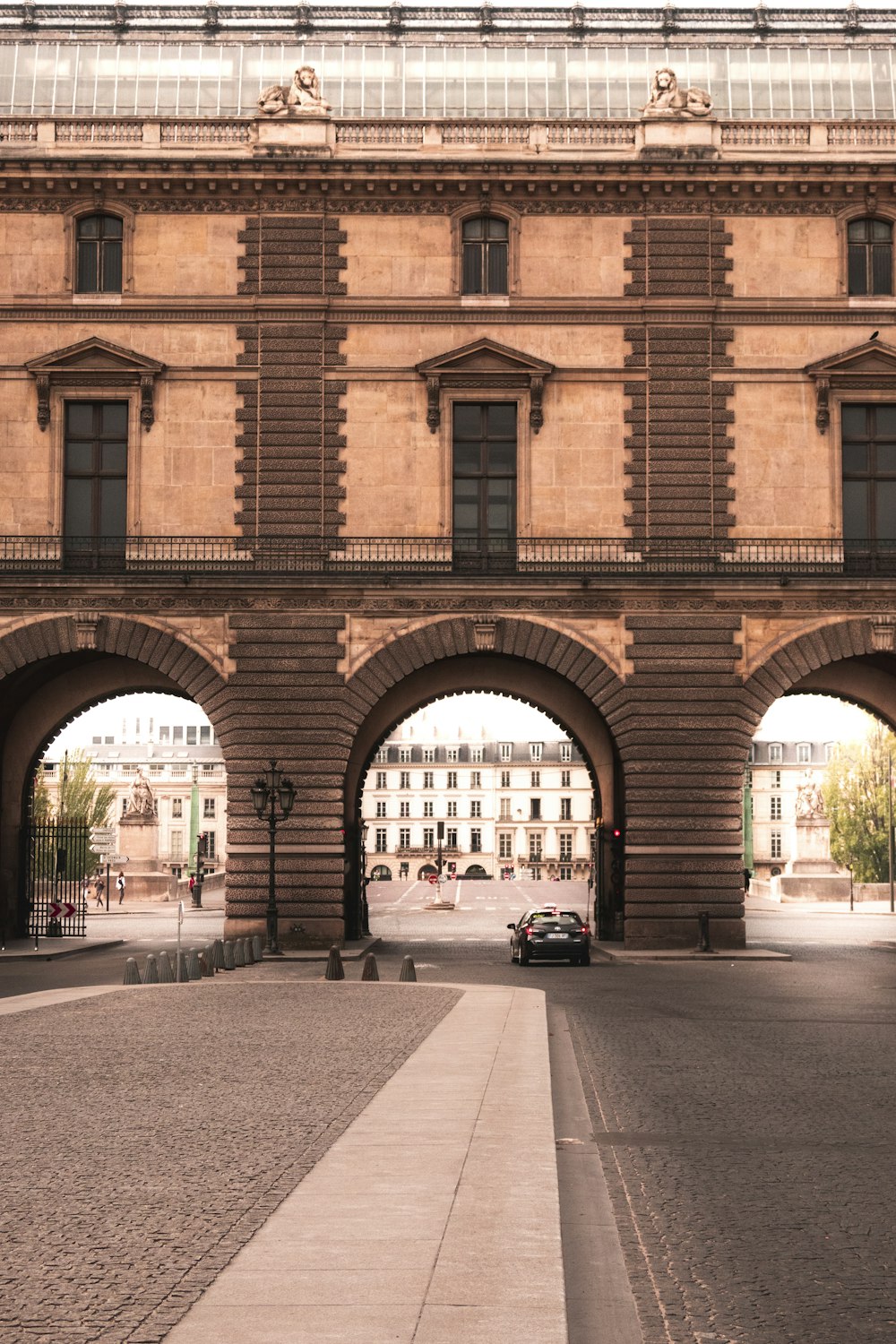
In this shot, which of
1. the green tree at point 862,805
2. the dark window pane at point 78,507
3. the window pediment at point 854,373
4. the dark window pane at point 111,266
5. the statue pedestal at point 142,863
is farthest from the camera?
the green tree at point 862,805

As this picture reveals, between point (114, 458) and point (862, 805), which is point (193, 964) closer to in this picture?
point (114, 458)

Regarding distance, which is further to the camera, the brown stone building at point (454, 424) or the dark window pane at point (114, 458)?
the dark window pane at point (114, 458)

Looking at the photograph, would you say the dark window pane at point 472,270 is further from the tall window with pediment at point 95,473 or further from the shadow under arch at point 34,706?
the shadow under arch at point 34,706

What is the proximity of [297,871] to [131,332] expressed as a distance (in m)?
14.1

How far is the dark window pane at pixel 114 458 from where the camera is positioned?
42938mm

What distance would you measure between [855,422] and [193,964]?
71.4 feet

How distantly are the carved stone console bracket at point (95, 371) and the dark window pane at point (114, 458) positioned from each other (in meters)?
1.00

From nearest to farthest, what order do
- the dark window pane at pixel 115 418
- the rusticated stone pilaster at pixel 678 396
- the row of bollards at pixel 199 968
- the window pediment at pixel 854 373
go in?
the row of bollards at pixel 199 968
the rusticated stone pilaster at pixel 678 396
the window pediment at pixel 854 373
the dark window pane at pixel 115 418

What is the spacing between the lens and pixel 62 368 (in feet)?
140

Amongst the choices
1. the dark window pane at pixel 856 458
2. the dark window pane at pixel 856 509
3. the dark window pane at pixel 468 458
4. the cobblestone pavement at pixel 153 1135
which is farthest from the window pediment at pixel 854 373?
the cobblestone pavement at pixel 153 1135

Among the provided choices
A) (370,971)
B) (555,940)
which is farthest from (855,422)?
(370,971)

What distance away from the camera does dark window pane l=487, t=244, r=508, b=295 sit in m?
43.4

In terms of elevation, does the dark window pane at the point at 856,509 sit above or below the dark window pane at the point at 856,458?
below

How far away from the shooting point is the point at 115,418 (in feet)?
141
